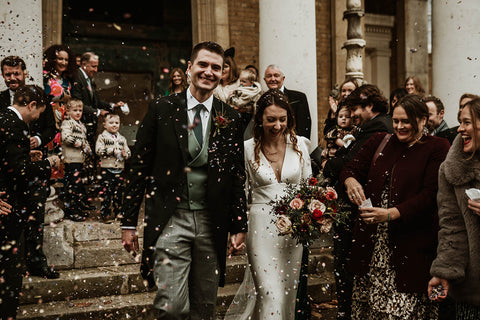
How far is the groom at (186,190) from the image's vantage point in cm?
347

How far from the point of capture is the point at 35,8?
5953mm

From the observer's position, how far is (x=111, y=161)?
736 cm

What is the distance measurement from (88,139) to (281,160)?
3959 millimetres

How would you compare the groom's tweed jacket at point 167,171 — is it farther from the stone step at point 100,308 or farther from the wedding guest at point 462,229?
the stone step at point 100,308

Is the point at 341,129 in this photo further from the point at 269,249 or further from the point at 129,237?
the point at 129,237

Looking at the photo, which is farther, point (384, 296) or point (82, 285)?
point (82, 285)

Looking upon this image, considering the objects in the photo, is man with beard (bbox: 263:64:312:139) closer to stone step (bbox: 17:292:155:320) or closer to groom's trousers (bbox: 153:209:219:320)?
stone step (bbox: 17:292:155:320)

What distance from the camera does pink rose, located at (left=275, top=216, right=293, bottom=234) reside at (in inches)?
162

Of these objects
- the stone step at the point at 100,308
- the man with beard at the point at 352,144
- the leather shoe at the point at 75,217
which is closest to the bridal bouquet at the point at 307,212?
the man with beard at the point at 352,144

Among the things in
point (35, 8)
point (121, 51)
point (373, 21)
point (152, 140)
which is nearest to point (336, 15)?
point (373, 21)

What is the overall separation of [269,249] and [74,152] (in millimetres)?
3599

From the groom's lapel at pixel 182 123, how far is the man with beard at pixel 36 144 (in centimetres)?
220

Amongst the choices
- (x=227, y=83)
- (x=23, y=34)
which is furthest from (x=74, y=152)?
(x=227, y=83)

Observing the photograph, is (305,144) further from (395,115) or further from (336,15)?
(336,15)
